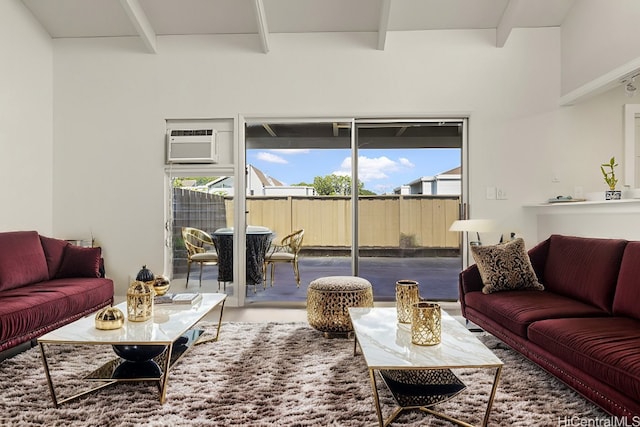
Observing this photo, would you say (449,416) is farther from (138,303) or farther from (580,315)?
(138,303)

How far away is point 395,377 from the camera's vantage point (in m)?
2.32

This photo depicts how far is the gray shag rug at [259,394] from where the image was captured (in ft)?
6.62

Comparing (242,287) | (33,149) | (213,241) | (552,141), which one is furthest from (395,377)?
(33,149)

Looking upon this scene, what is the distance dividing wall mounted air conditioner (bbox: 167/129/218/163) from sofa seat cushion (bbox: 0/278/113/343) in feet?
4.84

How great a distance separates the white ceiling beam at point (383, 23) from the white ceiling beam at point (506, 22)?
1.13m

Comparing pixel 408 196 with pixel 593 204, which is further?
pixel 408 196

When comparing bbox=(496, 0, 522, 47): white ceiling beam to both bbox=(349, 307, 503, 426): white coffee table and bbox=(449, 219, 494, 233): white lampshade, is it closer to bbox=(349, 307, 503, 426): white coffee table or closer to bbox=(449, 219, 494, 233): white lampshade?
bbox=(449, 219, 494, 233): white lampshade

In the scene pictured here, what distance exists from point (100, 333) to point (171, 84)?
10.4ft

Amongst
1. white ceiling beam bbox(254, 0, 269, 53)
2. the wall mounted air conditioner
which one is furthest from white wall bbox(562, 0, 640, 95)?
the wall mounted air conditioner

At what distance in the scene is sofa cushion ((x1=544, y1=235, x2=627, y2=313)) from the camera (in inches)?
109

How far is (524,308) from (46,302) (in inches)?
123

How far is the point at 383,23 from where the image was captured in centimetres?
427

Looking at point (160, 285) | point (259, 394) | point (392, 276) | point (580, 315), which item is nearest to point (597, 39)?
point (580, 315)

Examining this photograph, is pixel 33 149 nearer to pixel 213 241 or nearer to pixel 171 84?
pixel 171 84
